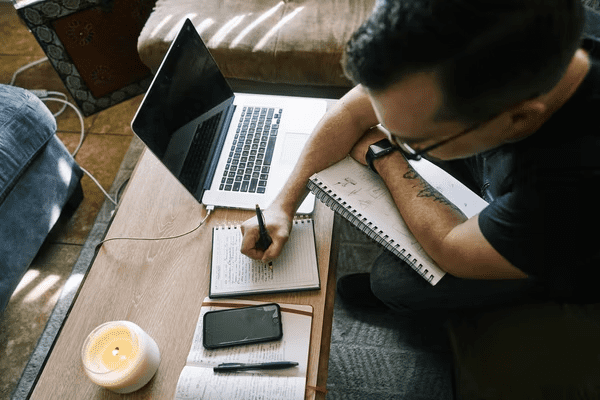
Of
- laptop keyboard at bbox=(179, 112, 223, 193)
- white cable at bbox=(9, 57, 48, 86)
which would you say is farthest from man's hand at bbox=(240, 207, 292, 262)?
white cable at bbox=(9, 57, 48, 86)

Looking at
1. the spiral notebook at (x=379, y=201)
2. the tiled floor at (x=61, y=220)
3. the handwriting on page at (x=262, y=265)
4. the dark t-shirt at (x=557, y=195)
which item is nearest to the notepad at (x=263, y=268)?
the handwriting on page at (x=262, y=265)

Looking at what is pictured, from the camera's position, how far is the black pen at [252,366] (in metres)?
0.76

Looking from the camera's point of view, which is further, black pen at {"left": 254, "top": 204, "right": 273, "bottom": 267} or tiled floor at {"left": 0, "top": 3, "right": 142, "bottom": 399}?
tiled floor at {"left": 0, "top": 3, "right": 142, "bottom": 399}

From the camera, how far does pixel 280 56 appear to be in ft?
5.52

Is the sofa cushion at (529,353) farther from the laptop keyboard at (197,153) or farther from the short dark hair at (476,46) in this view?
the laptop keyboard at (197,153)

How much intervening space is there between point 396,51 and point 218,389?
650 mm

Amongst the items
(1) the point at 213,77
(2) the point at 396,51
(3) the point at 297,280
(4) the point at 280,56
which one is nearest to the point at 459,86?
(2) the point at 396,51

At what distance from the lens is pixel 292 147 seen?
3.66ft

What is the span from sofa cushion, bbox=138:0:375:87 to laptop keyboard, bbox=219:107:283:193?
588 mm

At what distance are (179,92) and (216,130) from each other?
0.17 meters

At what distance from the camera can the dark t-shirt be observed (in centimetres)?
67

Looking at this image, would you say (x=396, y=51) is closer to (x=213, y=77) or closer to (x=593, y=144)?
(x=593, y=144)

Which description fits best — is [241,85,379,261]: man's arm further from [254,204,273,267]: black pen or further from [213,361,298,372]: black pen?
[213,361,298,372]: black pen

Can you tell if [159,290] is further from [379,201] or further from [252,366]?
[379,201]
